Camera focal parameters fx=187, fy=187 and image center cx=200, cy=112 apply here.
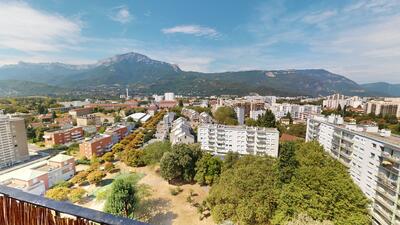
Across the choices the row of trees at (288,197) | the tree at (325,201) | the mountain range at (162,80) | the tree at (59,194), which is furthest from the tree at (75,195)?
the mountain range at (162,80)

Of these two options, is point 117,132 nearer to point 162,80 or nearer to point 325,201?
point 325,201

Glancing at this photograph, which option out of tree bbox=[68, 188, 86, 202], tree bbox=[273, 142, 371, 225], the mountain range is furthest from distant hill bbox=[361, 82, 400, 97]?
tree bbox=[68, 188, 86, 202]

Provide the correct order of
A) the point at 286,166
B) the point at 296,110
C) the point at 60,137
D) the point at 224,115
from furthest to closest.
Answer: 1. the point at 296,110
2. the point at 224,115
3. the point at 60,137
4. the point at 286,166

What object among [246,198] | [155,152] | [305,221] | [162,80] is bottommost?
[155,152]

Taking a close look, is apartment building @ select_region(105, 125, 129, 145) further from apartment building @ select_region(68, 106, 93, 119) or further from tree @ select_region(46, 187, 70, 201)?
apartment building @ select_region(68, 106, 93, 119)

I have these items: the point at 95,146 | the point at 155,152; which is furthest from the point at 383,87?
the point at 95,146
